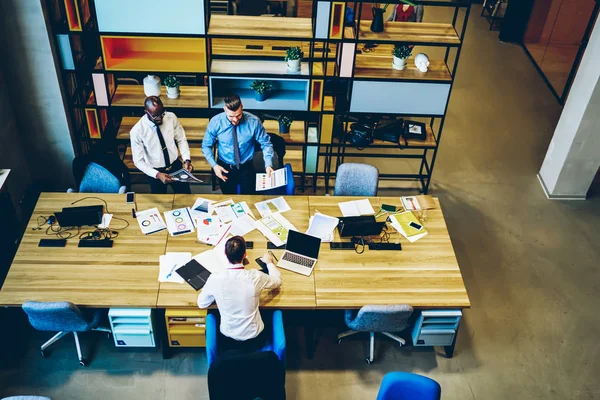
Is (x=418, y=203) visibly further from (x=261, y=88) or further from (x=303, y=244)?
(x=261, y=88)

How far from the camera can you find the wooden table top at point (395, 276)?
15.8ft

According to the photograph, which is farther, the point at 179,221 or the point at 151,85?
the point at 151,85

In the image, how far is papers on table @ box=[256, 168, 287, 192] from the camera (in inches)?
221

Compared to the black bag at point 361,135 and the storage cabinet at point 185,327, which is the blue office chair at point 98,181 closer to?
the storage cabinet at point 185,327

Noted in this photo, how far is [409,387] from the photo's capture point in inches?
152

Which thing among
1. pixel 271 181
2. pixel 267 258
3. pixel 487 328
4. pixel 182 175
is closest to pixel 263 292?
pixel 267 258

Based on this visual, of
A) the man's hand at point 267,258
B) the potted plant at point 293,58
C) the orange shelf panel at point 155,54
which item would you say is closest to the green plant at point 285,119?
the potted plant at point 293,58

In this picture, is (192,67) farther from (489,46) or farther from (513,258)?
(489,46)

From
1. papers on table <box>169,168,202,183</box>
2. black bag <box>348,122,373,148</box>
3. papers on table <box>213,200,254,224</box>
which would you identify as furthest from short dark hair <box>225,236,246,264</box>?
black bag <box>348,122,373,148</box>

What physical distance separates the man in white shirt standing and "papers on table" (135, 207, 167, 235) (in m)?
0.35

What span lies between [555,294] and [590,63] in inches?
107

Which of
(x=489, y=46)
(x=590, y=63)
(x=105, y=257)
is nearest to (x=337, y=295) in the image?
(x=105, y=257)

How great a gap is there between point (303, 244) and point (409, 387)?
5.65 ft

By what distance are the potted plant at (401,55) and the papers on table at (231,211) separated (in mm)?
2408
